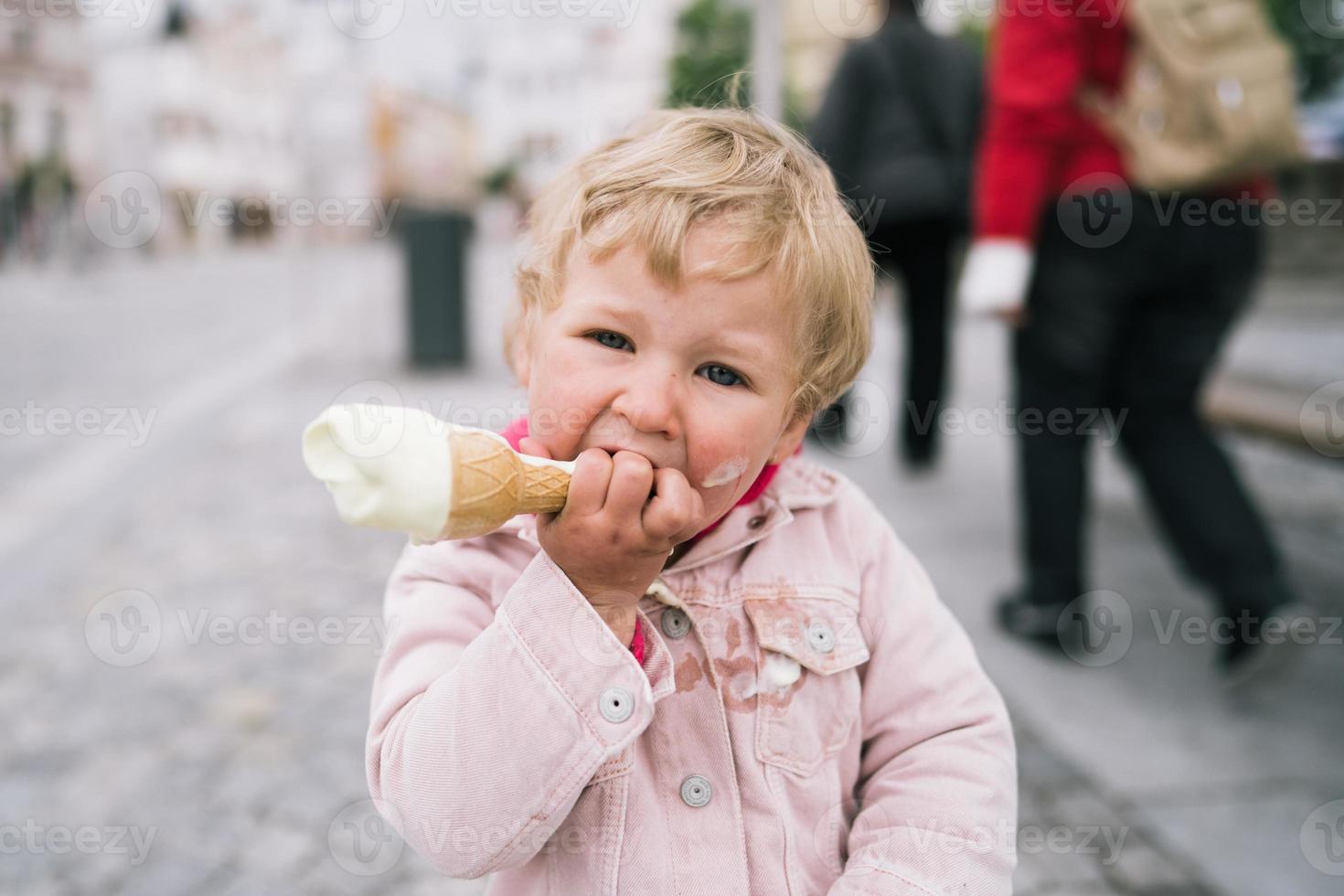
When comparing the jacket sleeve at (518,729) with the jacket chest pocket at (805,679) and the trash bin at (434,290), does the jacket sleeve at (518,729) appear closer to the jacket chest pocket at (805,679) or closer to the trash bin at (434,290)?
the jacket chest pocket at (805,679)

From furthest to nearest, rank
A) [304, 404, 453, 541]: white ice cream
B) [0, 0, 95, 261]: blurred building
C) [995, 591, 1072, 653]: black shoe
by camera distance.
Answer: [0, 0, 95, 261]: blurred building → [995, 591, 1072, 653]: black shoe → [304, 404, 453, 541]: white ice cream

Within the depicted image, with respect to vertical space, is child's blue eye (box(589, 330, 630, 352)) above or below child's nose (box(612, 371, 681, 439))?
above

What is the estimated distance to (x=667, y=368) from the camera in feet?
3.42

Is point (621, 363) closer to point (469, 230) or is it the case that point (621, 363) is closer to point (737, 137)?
point (737, 137)

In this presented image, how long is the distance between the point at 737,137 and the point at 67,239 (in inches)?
992

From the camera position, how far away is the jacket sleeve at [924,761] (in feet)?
3.82

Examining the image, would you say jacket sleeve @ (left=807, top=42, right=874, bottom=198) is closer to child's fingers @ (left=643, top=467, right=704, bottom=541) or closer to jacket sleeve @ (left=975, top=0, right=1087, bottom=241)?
jacket sleeve @ (left=975, top=0, right=1087, bottom=241)

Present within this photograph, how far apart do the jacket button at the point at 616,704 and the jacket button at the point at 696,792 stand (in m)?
0.16

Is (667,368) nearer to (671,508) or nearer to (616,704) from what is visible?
(671,508)

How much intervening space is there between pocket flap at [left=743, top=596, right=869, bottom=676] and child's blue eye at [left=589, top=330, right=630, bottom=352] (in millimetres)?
337

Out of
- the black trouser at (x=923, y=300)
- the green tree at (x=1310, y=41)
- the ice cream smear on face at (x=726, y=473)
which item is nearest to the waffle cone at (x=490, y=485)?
the ice cream smear on face at (x=726, y=473)

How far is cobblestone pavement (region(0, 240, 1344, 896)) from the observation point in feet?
7.07

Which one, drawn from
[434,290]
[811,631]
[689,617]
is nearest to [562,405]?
[689,617]

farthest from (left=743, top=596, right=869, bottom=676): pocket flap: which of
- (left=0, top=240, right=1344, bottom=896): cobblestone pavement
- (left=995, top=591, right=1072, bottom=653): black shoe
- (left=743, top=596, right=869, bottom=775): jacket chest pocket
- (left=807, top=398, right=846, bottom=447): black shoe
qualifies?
(left=807, top=398, right=846, bottom=447): black shoe
